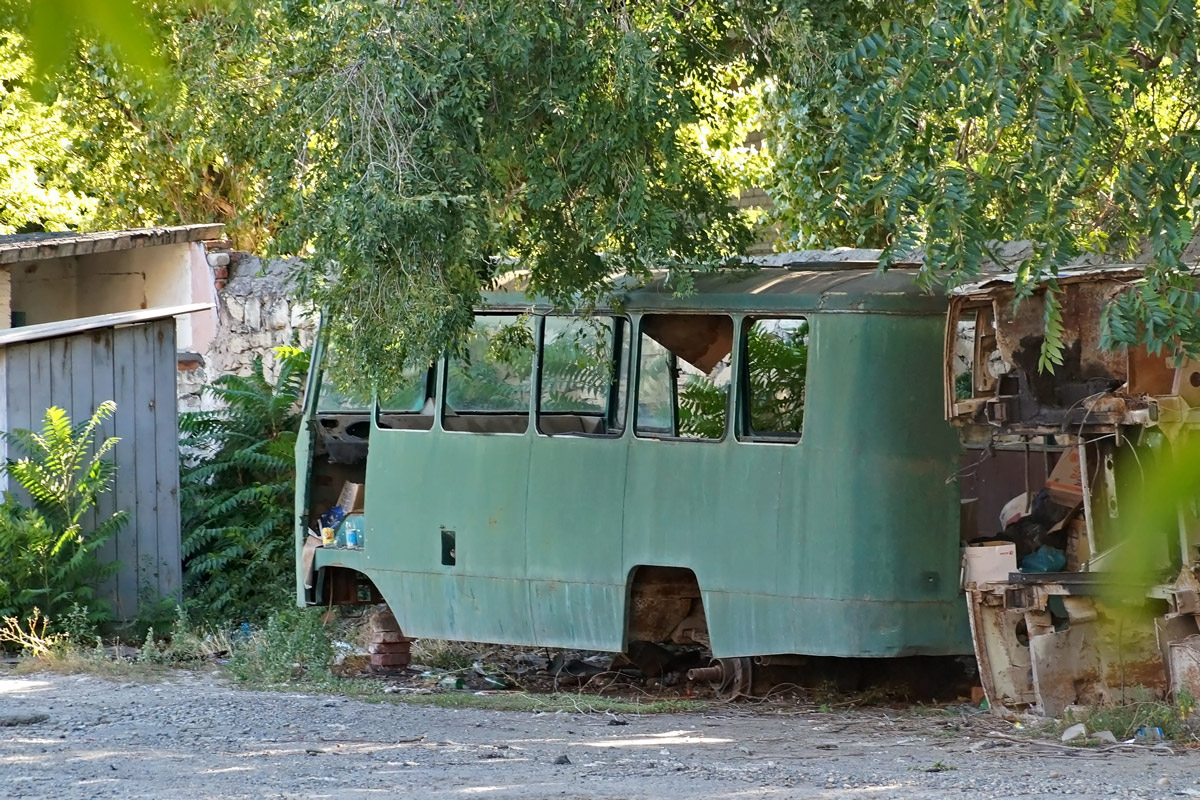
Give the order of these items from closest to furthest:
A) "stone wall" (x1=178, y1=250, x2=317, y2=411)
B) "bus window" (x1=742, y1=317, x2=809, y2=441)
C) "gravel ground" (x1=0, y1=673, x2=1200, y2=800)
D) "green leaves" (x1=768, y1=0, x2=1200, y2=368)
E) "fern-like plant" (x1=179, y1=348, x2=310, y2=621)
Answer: "green leaves" (x1=768, y1=0, x2=1200, y2=368)
"gravel ground" (x1=0, y1=673, x2=1200, y2=800)
"bus window" (x1=742, y1=317, x2=809, y2=441)
"fern-like plant" (x1=179, y1=348, x2=310, y2=621)
"stone wall" (x1=178, y1=250, x2=317, y2=411)

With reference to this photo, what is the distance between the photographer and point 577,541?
27.0ft

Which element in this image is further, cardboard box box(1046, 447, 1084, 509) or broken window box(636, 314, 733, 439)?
broken window box(636, 314, 733, 439)

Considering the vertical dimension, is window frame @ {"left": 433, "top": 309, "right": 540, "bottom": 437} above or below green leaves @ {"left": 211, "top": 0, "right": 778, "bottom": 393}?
below

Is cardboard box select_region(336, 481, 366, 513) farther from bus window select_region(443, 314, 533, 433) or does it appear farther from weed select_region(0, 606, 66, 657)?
weed select_region(0, 606, 66, 657)

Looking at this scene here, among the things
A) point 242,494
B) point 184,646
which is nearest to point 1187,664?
point 184,646

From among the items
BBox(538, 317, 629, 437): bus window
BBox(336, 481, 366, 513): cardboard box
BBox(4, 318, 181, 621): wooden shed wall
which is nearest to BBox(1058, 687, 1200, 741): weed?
BBox(538, 317, 629, 437): bus window

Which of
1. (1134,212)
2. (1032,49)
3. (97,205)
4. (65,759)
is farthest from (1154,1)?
(97,205)

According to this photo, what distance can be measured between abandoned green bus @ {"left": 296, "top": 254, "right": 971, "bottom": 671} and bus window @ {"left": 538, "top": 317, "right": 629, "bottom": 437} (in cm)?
1

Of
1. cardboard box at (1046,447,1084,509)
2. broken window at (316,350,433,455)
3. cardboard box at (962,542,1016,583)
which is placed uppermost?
broken window at (316,350,433,455)

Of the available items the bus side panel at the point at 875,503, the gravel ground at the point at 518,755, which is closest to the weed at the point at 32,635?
the gravel ground at the point at 518,755

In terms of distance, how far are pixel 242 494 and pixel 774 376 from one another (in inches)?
214

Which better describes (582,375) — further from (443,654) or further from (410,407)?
(443,654)

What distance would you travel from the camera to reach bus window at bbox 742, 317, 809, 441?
25.7ft

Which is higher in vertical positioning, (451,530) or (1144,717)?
(451,530)
